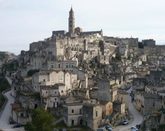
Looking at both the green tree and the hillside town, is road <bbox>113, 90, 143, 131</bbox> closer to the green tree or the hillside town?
the hillside town

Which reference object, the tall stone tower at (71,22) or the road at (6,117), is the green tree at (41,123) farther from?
the tall stone tower at (71,22)

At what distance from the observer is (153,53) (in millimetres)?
121312

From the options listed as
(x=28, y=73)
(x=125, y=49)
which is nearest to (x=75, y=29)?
(x=125, y=49)

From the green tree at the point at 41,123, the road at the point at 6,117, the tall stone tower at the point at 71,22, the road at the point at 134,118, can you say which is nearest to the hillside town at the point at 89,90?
the road at the point at 134,118

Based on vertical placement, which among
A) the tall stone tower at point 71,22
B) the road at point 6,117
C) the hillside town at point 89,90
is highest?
the tall stone tower at point 71,22

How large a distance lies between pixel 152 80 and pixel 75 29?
5369cm

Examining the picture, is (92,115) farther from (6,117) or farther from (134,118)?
(6,117)

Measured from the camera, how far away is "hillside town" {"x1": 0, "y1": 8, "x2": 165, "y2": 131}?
58031 millimetres

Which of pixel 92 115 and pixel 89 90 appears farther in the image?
pixel 89 90

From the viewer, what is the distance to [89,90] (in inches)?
2660

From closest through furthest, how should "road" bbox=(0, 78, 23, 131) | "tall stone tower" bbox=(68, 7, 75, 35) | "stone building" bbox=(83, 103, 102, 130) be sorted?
"stone building" bbox=(83, 103, 102, 130) < "road" bbox=(0, 78, 23, 131) < "tall stone tower" bbox=(68, 7, 75, 35)

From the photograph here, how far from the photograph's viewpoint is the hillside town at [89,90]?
190 ft

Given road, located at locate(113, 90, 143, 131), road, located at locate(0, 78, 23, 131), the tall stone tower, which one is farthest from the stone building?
the tall stone tower

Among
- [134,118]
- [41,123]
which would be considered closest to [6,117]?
[41,123]
